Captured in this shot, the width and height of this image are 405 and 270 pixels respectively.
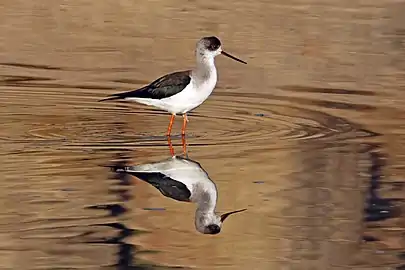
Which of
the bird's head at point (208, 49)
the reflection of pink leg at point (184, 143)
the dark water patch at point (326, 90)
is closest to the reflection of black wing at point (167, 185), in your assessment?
the reflection of pink leg at point (184, 143)

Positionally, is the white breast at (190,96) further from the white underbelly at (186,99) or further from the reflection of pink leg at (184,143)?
the reflection of pink leg at (184,143)

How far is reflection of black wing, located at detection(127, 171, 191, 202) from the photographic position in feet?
29.7

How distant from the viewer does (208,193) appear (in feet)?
30.0

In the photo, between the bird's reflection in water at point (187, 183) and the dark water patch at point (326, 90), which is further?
the dark water patch at point (326, 90)

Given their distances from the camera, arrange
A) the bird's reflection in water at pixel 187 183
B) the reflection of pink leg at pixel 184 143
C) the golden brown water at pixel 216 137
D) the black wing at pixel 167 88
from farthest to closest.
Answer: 1. the black wing at pixel 167 88
2. the reflection of pink leg at pixel 184 143
3. the bird's reflection in water at pixel 187 183
4. the golden brown water at pixel 216 137

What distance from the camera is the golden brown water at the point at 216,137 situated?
795 centimetres

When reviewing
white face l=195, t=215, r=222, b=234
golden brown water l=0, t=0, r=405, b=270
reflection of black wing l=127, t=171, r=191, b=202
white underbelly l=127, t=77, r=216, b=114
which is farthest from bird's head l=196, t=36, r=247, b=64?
white face l=195, t=215, r=222, b=234

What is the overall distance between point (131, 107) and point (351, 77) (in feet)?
10.7

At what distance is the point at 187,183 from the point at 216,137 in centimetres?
200

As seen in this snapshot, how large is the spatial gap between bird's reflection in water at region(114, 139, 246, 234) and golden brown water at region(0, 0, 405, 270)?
10cm

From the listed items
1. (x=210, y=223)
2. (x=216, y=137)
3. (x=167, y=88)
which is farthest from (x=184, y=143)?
(x=210, y=223)

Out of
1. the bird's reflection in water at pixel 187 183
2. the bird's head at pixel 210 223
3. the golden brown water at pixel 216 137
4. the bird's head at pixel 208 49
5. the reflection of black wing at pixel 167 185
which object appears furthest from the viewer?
the bird's head at pixel 208 49

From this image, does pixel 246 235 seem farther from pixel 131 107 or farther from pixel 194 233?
pixel 131 107

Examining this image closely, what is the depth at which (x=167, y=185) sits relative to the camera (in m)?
9.27
